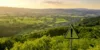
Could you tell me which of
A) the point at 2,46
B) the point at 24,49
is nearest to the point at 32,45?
the point at 24,49

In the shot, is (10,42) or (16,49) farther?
(10,42)

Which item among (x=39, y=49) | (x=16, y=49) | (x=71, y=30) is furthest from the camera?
(x=16, y=49)

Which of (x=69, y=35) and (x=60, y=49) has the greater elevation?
(x=69, y=35)

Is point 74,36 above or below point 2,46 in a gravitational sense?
above

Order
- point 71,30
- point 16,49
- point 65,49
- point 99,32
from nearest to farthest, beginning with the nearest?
point 71,30 < point 65,49 < point 16,49 < point 99,32

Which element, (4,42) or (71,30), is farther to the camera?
(4,42)

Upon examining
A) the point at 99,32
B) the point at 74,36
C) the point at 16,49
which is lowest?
the point at 99,32

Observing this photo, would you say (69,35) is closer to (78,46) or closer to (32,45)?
(78,46)

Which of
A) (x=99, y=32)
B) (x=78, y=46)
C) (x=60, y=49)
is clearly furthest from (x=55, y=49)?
(x=99, y=32)

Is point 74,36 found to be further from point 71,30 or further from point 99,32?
point 99,32
